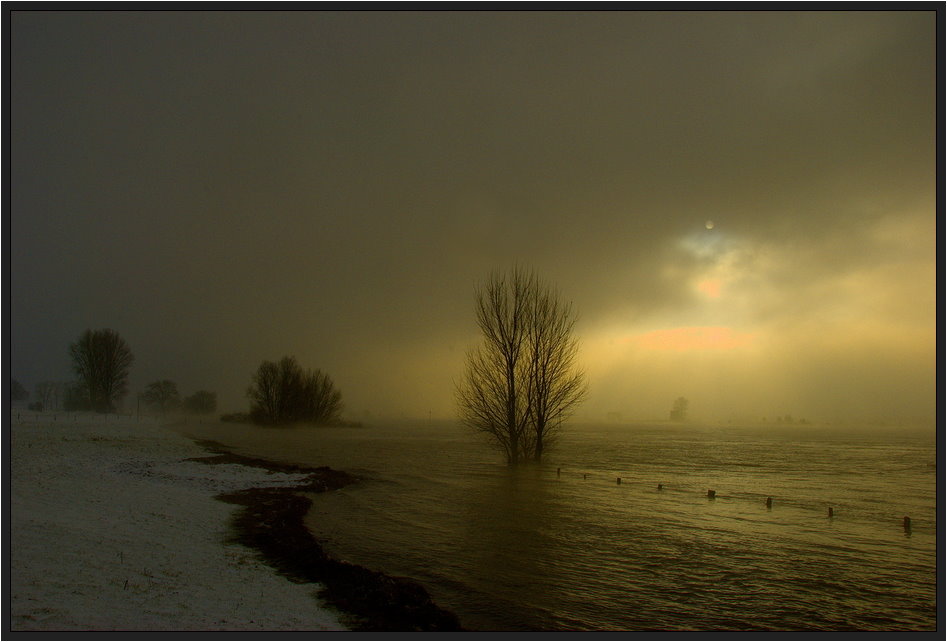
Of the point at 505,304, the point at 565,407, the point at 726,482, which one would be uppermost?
the point at 505,304

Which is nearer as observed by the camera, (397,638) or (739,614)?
(397,638)

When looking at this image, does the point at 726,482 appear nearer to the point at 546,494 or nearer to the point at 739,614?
the point at 546,494

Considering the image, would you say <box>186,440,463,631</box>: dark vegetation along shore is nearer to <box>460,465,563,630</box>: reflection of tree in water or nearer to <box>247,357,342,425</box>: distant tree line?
<box>460,465,563,630</box>: reflection of tree in water

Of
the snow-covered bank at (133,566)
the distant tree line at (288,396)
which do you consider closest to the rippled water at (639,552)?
the snow-covered bank at (133,566)

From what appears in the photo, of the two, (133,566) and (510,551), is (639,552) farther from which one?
(133,566)

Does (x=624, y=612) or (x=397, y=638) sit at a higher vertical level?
(x=397, y=638)

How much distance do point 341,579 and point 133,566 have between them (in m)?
4.91

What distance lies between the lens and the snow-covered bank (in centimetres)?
1084

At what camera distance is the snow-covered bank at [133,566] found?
35.6 feet

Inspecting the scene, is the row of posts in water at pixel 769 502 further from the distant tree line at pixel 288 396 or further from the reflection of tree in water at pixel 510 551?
the distant tree line at pixel 288 396

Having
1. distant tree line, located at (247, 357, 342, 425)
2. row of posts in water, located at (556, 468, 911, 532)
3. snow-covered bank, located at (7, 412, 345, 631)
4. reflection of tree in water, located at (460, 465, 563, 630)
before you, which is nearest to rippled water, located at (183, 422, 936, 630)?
reflection of tree in water, located at (460, 465, 563, 630)

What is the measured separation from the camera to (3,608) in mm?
9891

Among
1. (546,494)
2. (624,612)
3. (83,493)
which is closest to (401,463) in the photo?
(546,494)

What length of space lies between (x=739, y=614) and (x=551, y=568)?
5.59 m
